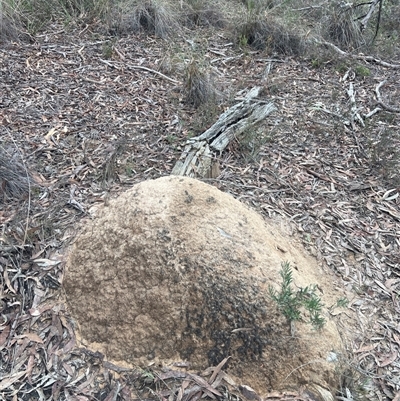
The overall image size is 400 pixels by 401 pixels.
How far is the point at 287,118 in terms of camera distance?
4270mm

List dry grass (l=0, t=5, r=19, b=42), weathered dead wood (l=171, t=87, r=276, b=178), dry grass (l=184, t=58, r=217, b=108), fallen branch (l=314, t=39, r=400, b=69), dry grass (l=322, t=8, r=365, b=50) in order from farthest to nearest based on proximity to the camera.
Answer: dry grass (l=322, t=8, r=365, b=50) → fallen branch (l=314, t=39, r=400, b=69) → dry grass (l=0, t=5, r=19, b=42) → dry grass (l=184, t=58, r=217, b=108) → weathered dead wood (l=171, t=87, r=276, b=178)

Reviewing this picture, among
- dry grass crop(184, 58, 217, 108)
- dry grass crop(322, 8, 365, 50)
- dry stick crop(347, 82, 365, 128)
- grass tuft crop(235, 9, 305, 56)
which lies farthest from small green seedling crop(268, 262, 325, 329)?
dry grass crop(322, 8, 365, 50)

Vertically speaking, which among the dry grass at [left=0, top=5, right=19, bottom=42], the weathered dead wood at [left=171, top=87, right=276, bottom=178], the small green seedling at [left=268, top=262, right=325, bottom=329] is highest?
the dry grass at [left=0, top=5, right=19, bottom=42]

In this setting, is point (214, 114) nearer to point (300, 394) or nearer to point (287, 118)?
point (287, 118)

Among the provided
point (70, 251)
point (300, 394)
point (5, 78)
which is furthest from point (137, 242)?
point (5, 78)

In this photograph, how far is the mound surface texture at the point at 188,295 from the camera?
1.97 metres

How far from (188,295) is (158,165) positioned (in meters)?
1.51

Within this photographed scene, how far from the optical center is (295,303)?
1957mm

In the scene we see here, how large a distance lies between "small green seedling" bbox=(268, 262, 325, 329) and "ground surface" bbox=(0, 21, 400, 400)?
29 cm

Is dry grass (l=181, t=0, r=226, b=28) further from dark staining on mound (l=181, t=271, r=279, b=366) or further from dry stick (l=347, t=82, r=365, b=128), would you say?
dark staining on mound (l=181, t=271, r=279, b=366)

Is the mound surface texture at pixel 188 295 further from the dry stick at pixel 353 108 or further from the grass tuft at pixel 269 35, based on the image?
the grass tuft at pixel 269 35

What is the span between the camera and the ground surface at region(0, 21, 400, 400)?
2.11 m

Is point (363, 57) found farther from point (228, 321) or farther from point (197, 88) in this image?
point (228, 321)

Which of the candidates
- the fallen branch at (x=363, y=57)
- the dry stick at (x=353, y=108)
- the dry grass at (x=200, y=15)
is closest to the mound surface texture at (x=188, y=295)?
the dry stick at (x=353, y=108)
